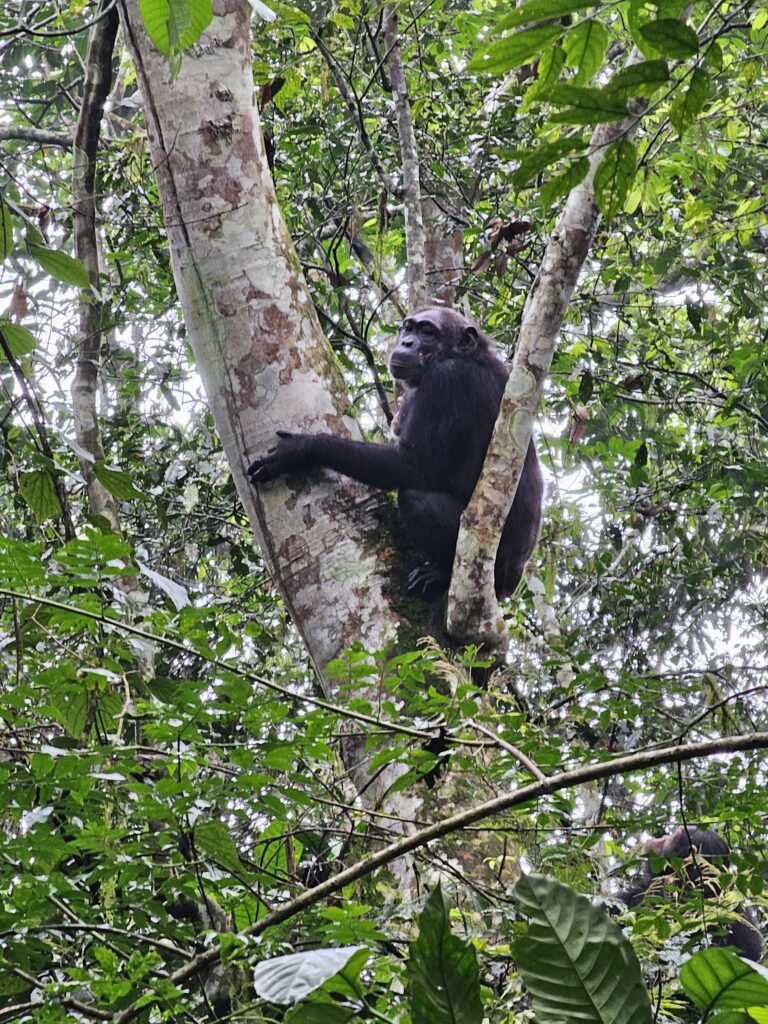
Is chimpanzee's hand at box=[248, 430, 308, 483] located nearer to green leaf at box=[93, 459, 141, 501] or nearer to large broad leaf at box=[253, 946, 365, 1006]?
green leaf at box=[93, 459, 141, 501]

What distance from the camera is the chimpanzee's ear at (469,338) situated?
21.3 ft

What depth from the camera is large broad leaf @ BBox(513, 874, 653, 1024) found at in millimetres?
953

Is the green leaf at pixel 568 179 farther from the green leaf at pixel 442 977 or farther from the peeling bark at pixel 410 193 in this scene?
the peeling bark at pixel 410 193

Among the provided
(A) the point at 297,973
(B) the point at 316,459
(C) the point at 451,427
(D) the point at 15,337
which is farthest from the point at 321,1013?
(C) the point at 451,427

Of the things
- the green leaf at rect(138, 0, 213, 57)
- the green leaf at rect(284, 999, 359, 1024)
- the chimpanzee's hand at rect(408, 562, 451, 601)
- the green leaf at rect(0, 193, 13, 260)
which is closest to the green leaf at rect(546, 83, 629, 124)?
the green leaf at rect(138, 0, 213, 57)

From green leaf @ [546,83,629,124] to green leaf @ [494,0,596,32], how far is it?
4.1 inches

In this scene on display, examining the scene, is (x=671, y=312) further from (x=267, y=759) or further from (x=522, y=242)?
(x=267, y=759)

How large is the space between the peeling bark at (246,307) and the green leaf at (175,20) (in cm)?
230

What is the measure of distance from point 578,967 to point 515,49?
1115mm

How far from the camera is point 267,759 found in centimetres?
182

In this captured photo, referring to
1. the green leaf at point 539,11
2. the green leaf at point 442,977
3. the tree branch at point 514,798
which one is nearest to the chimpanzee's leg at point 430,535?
the tree branch at point 514,798

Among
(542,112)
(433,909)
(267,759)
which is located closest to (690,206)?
(542,112)

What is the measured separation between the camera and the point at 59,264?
2.15m

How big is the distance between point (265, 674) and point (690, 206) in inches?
178
